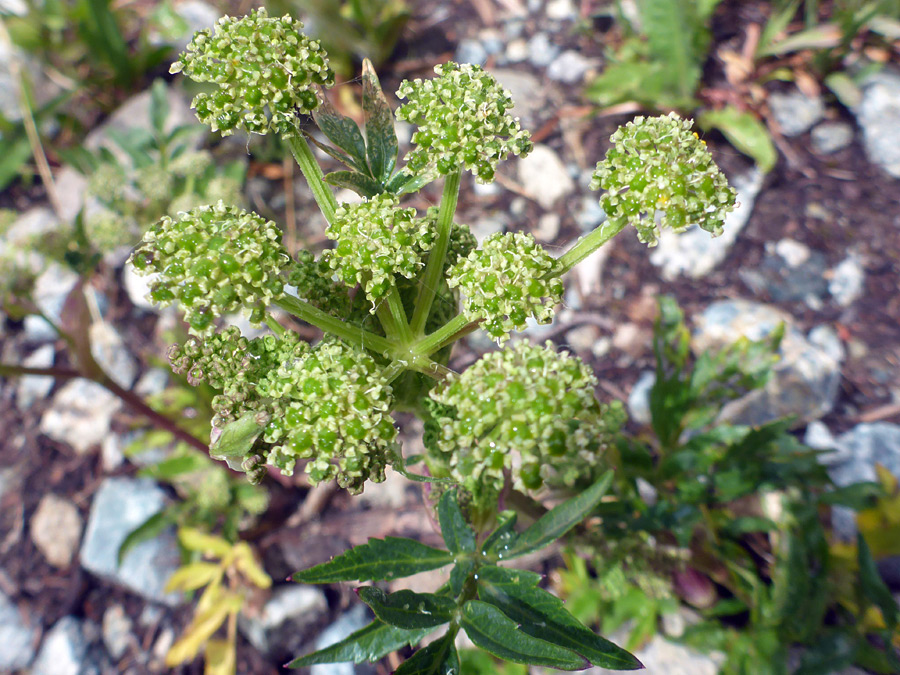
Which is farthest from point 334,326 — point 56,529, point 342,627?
point 56,529

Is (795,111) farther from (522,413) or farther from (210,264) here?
(210,264)

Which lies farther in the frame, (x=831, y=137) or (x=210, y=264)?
(x=831, y=137)

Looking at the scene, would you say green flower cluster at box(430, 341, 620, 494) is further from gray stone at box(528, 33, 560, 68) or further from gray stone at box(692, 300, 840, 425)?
gray stone at box(528, 33, 560, 68)

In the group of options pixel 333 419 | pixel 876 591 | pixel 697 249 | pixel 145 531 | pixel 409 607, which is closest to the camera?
pixel 333 419

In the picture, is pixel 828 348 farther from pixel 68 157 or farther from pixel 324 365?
pixel 68 157

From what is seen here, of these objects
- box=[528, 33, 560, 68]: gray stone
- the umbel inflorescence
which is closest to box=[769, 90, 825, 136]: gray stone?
box=[528, 33, 560, 68]: gray stone

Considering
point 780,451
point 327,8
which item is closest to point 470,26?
point 327,8
